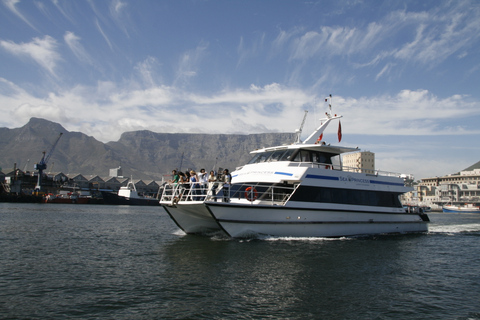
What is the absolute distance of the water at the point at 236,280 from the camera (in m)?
7.11

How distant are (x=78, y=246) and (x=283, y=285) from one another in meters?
9.20

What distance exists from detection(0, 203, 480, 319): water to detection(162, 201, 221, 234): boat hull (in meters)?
1.20

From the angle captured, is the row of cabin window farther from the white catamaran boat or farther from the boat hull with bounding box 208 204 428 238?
the boat hull with bounding box 208 204 428 238

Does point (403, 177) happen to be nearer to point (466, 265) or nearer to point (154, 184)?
point (466, 265)

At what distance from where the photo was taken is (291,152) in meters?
17.4

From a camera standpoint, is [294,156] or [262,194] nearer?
[262,194]

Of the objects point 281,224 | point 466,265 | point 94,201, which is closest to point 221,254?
point 281,224

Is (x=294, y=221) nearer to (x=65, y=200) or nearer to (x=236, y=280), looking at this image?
(x=236, y=280)

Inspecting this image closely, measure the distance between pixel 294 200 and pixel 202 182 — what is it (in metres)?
4.01

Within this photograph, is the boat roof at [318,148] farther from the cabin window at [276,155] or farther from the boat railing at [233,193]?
the boat railing at [233,193]

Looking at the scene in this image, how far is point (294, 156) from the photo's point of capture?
17.2 metres

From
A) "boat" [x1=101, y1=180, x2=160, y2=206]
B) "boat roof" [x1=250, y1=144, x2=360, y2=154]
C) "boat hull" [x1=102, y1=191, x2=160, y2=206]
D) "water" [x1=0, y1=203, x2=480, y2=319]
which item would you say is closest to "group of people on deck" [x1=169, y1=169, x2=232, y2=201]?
"water" [x1=0, y1=203, x2=480, y2=319]

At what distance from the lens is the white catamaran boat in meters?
14.9

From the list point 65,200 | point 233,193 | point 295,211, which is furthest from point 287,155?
point 65,200
